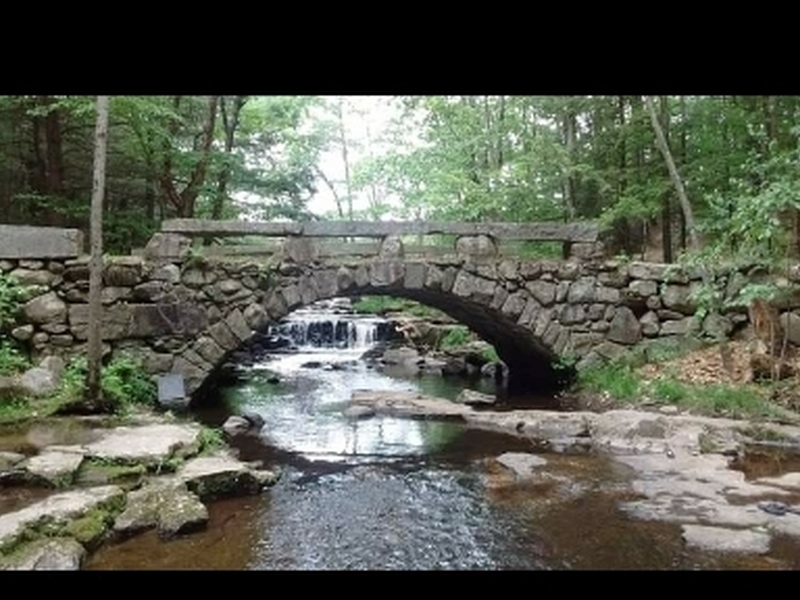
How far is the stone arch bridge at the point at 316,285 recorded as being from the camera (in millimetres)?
8484

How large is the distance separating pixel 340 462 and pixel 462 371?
7.72 metres

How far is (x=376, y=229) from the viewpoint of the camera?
9.44 m

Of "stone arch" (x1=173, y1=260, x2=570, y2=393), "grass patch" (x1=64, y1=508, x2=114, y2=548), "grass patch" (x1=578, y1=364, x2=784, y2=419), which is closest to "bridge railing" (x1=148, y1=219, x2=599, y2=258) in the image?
"stone arch" (x1=173, y1=260, x2=570, y2=393)

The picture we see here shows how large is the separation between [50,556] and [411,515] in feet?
8.19

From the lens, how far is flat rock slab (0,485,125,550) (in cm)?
405

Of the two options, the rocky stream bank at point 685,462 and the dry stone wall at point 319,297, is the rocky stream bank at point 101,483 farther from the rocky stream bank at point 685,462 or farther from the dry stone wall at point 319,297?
the rocky stream bank at point 685,462

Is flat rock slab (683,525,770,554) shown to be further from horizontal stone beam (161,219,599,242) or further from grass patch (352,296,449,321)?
grass patch (352,296,449,321)

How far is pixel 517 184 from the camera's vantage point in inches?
560

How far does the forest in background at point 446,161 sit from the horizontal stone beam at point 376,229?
1.78 m

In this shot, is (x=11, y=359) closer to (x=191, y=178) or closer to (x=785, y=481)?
(x=191, y=178)

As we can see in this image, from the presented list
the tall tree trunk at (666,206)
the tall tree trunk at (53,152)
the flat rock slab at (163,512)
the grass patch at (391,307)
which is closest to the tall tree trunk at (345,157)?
the grass patch at (391,307)

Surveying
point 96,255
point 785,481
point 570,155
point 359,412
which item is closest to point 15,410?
point 96,255

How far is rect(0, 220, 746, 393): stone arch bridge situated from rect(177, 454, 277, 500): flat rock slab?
132 inches
